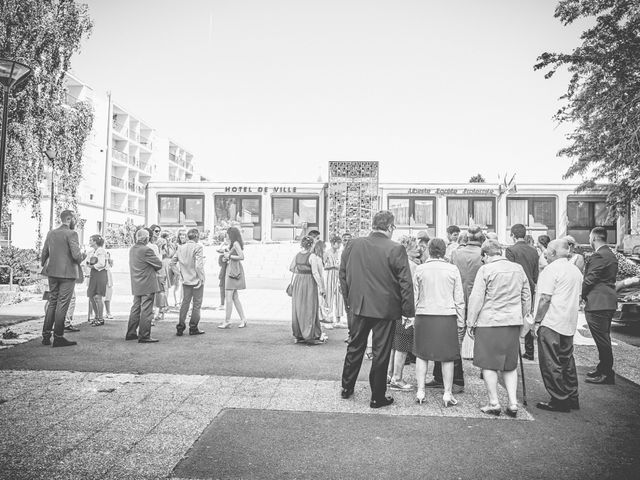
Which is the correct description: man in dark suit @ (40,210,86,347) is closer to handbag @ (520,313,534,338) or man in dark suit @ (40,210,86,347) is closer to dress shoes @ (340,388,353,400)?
dress shoes @ (340,388,353,400)

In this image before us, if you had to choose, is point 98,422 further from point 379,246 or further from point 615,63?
point 615,63

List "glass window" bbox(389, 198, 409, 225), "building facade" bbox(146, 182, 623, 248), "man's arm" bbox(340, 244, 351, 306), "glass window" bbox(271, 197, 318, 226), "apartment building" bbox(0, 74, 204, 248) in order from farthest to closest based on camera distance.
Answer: "apartment building" bbox(0, 74, 204, 248) → "glass window" bbox(271, 197, 318, 226) → "glass window" bbox(389, 198, 409, 225) → "building facade" bbox(146, 182, 623, 248) → "man's arm" bbox(340, 244, 351, 306)

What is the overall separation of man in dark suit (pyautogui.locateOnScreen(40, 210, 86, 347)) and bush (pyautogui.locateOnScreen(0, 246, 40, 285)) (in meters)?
9.06

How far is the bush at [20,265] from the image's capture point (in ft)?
52.1

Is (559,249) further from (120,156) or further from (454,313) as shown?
(120,156)

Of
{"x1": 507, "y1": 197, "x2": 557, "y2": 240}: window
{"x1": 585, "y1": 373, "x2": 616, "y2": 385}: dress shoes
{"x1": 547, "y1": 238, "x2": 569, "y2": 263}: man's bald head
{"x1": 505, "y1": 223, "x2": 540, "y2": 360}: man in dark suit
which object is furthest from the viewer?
{"x1": 507, "y1": 197, "x2": 557, "y2": 240}: window

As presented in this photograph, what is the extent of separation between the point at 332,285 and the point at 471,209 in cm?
1827

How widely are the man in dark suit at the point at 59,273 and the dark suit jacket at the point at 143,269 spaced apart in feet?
2.72

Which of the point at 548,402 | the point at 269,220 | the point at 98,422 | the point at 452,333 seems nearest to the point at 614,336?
the point at 548,402

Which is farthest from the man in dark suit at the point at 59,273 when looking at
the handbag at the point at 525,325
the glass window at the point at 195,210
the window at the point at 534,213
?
the window at the point at 534,213

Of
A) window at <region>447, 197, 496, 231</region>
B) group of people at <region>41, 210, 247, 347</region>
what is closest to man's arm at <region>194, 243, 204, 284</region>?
group of people at <region>41, 210, 247, 347</region>

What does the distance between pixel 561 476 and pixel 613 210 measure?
60.8ft

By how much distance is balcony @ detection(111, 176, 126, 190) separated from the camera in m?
52.2

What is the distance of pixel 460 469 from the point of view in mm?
3545
